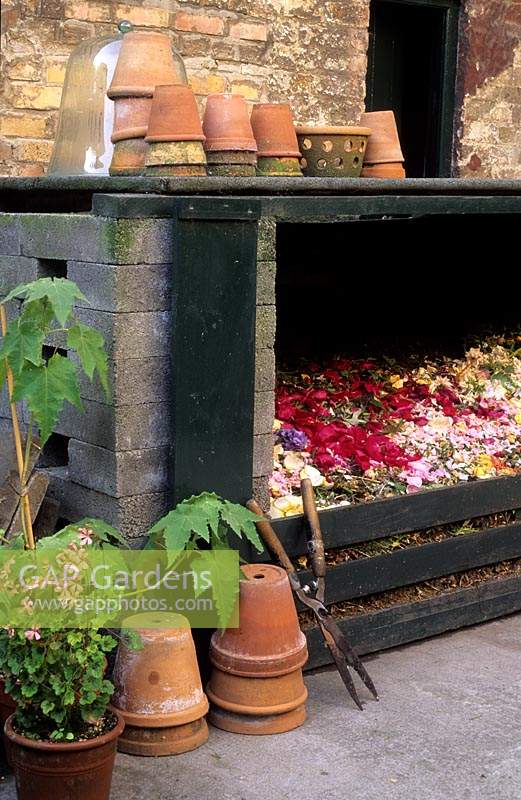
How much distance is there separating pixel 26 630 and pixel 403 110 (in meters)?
5.43

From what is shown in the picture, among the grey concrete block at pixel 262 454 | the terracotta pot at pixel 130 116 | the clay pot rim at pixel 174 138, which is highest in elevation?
the terracotta pot at pixel 130 116

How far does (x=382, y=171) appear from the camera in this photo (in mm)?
Answer: 4789

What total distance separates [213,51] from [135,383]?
3056 millimetres

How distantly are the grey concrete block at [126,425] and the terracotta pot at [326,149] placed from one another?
1.33m

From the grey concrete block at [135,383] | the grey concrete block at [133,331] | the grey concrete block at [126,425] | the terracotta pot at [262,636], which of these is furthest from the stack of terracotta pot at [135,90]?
the terracotta pot at [262,636]

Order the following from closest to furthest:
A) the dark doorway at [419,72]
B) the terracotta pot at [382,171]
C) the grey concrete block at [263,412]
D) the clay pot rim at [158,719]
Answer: the clay pot rim at [158,719] → the grey concrete block at [263,412] → the terracotta pot at [382,171] → the dark doorway at [419,72]

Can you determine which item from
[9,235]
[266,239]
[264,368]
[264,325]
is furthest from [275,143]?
[9,235]

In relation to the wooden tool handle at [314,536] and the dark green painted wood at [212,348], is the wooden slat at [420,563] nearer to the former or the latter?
the wooden tool handle at [314,536]

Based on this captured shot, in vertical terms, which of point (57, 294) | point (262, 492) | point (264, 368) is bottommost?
point (262, 492)

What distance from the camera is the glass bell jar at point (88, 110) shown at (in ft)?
17.0

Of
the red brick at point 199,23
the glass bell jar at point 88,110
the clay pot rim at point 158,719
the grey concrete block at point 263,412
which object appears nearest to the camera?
the clay pot rim at point 158,719

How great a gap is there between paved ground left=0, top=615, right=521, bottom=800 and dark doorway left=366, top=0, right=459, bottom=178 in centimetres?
418

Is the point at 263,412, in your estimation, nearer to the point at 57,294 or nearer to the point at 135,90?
the point at 57,294

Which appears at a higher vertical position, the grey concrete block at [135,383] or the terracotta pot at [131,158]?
the terracotta pot at [131,158]
